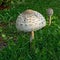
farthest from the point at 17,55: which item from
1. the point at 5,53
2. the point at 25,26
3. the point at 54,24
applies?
the point at 54,24

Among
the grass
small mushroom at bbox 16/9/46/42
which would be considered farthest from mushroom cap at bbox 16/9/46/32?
the grass

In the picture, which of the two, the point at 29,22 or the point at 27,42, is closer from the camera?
the point at 29,22

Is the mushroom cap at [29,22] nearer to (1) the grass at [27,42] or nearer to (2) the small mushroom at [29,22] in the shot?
(2) the small mushroom at [29,22]

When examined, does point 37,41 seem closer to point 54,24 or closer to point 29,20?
point 29,20

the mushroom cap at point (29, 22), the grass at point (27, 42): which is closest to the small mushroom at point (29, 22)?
the mushroom cap at point (29, 22)

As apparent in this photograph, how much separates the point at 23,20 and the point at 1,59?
0.83 metres

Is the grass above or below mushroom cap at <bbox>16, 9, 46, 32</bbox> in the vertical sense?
below

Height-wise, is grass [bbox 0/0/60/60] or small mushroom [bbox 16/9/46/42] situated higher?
small mushroom [bbox 16/9/46/42]

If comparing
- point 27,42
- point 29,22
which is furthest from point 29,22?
point 27,42

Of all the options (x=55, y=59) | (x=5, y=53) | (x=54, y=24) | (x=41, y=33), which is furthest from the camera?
(x=54, y=24)

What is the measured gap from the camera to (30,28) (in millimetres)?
4809

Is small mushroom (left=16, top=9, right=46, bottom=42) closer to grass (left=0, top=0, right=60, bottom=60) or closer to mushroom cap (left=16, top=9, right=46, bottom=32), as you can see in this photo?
mushroom cap (left=16, top=9, right=46, bottom=32)

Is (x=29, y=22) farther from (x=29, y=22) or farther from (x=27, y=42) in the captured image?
(x=27, y=42)

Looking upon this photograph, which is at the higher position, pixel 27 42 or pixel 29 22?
pixel 29 22
